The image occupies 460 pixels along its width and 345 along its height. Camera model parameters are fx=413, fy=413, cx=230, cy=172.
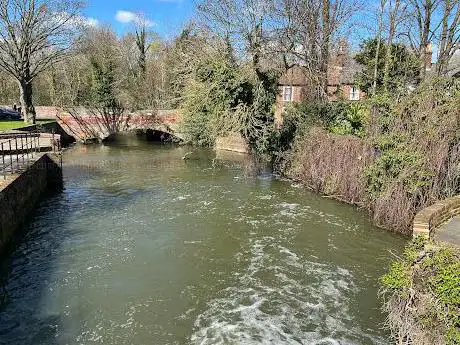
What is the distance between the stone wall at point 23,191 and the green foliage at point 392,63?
697 inches

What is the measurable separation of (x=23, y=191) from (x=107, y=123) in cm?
2394

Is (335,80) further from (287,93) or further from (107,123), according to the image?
(107,123)

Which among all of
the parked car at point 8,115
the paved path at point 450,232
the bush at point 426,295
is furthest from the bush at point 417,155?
the parked car at point 8,115

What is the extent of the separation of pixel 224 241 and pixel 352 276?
405 centimetres

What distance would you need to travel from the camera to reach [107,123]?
1475 inches

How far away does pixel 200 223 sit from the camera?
14.3 meters

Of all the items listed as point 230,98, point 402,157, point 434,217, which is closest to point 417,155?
point 402,157

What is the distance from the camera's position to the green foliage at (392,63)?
79.6ft

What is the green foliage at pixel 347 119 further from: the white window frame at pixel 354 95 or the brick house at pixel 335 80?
the white window frame at pixel 354 95

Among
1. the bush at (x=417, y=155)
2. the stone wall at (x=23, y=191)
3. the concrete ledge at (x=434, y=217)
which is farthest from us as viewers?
the bush at (x=417, y=155)

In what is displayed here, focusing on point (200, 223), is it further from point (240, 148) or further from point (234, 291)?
point (240, 148)

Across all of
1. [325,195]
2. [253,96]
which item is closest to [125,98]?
[253,96]

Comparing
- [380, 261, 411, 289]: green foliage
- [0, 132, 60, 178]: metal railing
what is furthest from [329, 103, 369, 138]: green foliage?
[0, 132, 60, 178]: metal railing

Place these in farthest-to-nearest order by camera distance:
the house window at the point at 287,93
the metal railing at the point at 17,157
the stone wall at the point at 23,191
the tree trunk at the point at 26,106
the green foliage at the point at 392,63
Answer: the house window at the point at 287,93 → the tree trunk at the point at 26,106 → the green foliage at the point at 392,63 → the metal railing at the point at 17,157 → the stone wall at the point at 23,191
